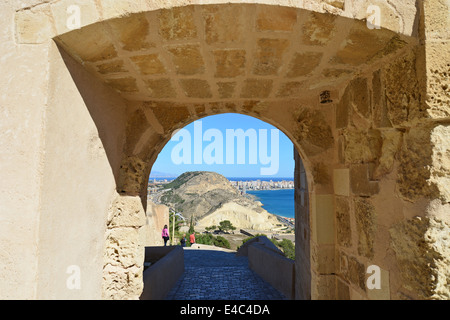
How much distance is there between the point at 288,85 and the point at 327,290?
1561mm

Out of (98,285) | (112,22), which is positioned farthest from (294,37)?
(98,285)

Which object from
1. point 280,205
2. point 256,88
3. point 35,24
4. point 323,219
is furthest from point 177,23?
point 280,205

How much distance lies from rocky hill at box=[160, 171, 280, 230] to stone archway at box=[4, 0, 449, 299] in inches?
1055

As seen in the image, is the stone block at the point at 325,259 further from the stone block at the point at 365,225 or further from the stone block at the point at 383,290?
the stone block at the point at 383,290

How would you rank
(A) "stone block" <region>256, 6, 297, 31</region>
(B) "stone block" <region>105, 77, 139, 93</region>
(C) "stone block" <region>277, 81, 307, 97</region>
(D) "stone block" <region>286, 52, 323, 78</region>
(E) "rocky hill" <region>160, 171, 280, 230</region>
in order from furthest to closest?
(E) "rocky hill" <region>160, 171, 280, 230</region>, (C) "stone block" <region>277, 81, 307, 97</region>, (B) "stone block" <region>105, 77, 139, 93</region>, (D) "stone block" <region>286, 52, 323, 78</region>, (A) "stone block" <region>256, 6, 297, 31</region>

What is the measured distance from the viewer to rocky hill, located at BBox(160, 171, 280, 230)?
3600 cm

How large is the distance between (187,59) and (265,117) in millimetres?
927

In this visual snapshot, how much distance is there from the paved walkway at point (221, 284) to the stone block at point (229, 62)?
4.07 m

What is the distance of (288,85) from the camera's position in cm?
196

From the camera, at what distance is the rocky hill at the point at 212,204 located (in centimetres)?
3600

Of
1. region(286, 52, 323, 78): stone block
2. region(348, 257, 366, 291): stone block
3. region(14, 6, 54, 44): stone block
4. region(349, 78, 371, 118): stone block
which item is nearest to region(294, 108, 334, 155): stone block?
region(349, 78, 371, 118): stone block

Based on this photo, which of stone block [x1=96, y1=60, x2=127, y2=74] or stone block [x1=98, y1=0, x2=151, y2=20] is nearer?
stone block [x1=98, y1=0, x2=151, y2=20]

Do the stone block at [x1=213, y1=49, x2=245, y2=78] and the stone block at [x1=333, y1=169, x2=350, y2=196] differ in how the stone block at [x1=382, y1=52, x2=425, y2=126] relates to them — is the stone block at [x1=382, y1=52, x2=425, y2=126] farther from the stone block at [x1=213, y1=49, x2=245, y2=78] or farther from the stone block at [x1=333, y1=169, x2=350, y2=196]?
the stone block at [x1=213, y1=49, x2=245, y2=78]
